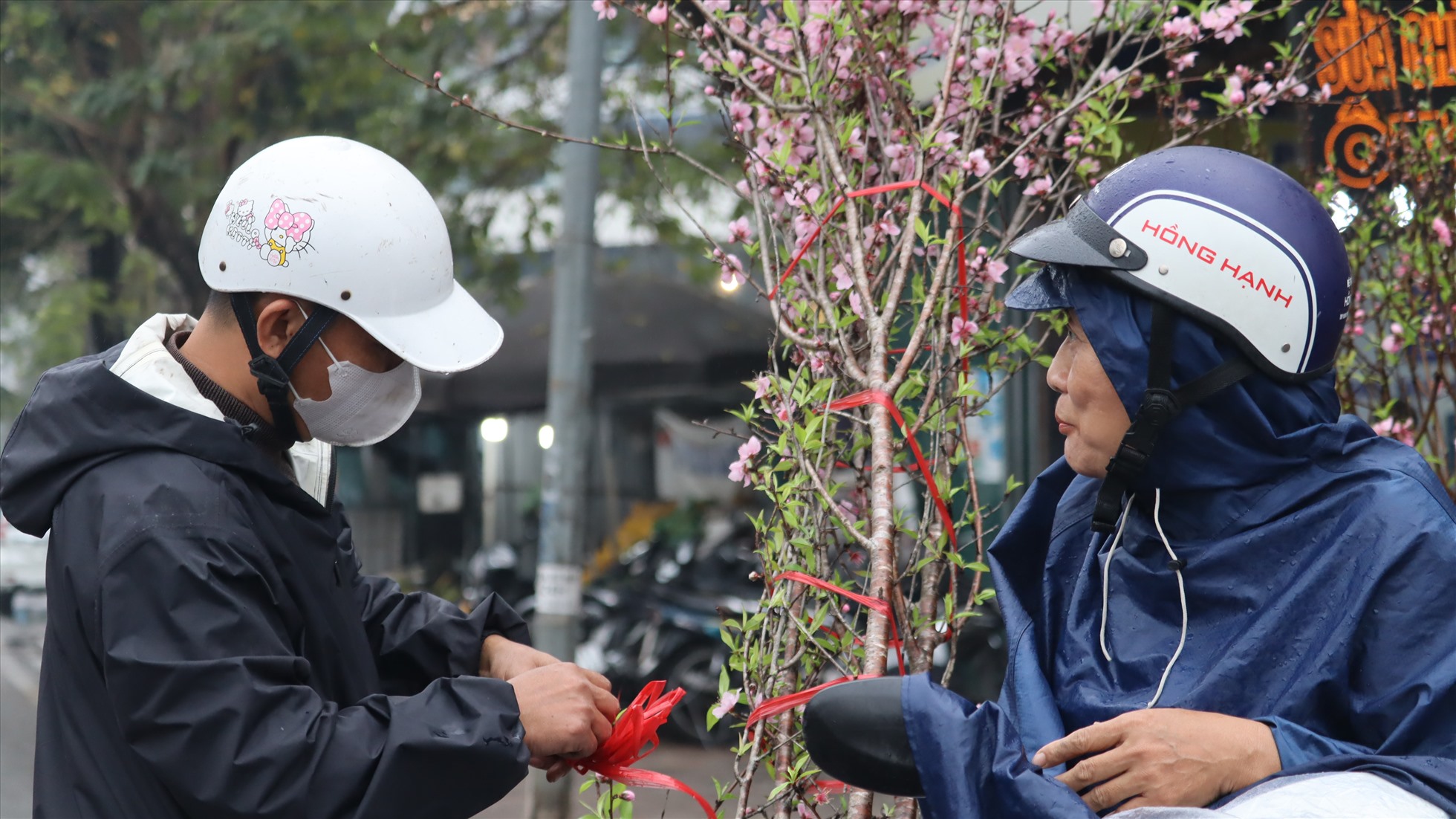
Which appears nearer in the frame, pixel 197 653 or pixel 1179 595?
pixel 197 653

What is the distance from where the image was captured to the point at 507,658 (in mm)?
2285

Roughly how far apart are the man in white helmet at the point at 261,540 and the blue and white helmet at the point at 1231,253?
1.01m

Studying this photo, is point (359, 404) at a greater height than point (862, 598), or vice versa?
point (359, 404)

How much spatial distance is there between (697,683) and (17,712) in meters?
5.22

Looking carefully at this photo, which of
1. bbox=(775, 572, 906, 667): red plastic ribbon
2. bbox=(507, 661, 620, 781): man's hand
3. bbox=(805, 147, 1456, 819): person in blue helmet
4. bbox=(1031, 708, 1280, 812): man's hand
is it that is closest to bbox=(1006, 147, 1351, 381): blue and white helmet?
bbox=(805, 147, 1456, 819): person in blue helmet

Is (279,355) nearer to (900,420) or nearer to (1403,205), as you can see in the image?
(900,420)

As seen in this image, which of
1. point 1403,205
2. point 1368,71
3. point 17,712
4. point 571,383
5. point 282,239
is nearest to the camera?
point 282,239

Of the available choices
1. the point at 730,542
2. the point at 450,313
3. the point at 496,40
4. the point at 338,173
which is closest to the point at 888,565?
the point at 450,313

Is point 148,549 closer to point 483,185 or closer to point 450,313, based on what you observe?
point 450,313

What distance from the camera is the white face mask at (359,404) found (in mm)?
2084

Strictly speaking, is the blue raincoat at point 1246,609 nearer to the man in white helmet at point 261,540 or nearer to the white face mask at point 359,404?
the man in white helmet at point 261,540

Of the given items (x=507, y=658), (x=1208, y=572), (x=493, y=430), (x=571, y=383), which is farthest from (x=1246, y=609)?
(x=493, y=430)

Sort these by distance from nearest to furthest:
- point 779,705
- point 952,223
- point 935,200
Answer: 1. point 779,705
2. point 952,223
3. point 935,200

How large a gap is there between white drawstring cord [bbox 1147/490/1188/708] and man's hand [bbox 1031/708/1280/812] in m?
0.10
